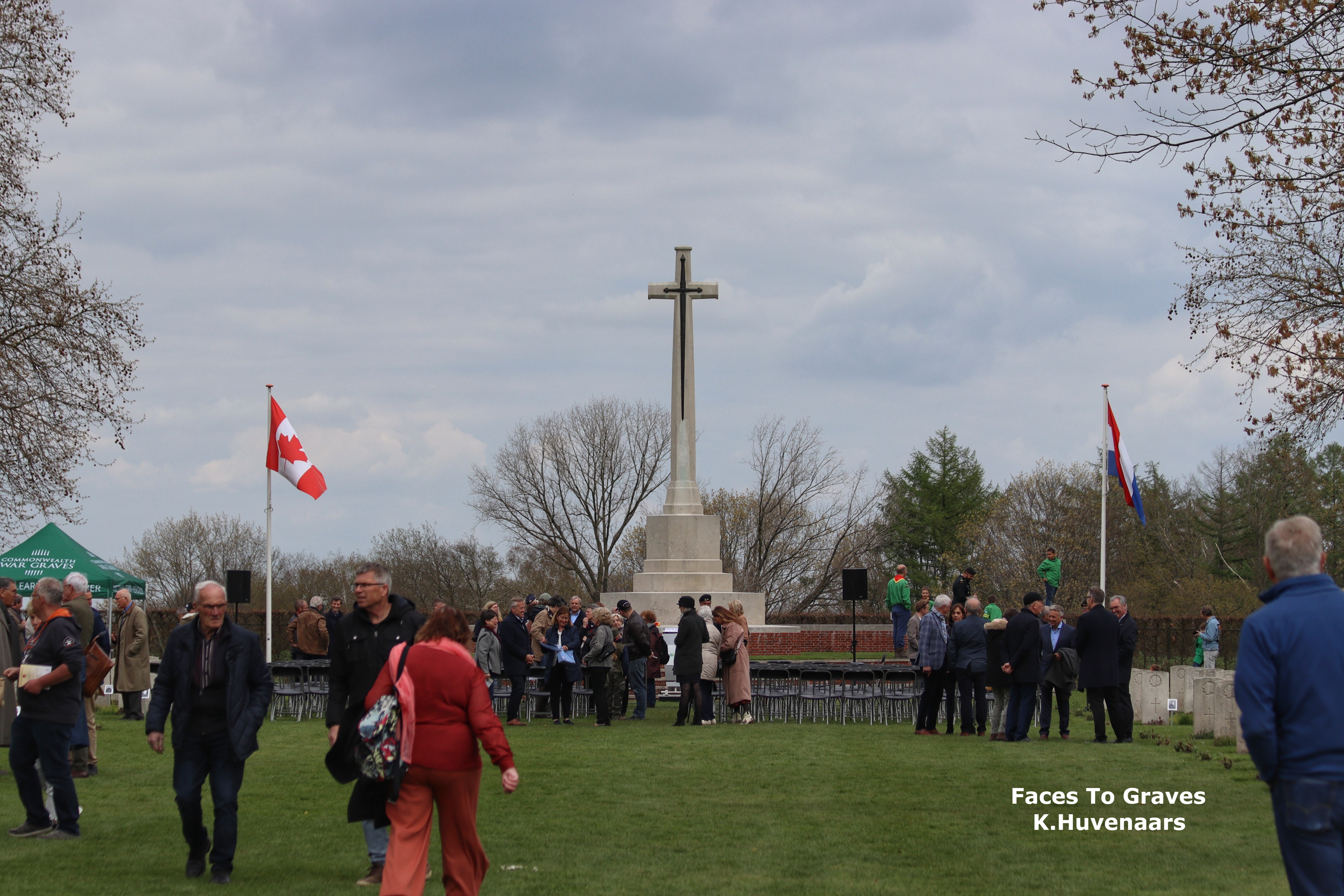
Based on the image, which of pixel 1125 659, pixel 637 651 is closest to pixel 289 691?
pixel 637 651

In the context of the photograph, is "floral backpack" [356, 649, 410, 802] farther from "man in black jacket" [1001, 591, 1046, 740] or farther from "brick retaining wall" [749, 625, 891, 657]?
"brick retaining wall" [749, 625, 891, 657]

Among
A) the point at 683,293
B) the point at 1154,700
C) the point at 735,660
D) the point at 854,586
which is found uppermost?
the point at 683,293

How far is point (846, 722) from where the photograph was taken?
19.2 metres

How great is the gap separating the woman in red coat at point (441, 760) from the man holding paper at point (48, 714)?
12.8ft

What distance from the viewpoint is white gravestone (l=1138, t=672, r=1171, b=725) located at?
1895 cm

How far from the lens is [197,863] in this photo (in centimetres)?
823

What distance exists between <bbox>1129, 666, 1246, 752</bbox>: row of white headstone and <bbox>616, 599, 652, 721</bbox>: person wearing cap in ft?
22.2

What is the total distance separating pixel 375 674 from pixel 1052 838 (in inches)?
198

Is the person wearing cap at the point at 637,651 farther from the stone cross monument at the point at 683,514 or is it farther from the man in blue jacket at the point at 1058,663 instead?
the stone cross monument at the point at 683,514

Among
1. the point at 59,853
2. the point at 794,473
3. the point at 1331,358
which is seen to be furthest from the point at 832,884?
the point at 794,473

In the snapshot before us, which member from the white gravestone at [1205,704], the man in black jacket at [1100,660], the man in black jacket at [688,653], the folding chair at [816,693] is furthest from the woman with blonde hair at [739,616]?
the white gravestone at [1205,704]

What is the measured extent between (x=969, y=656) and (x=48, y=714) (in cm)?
1105

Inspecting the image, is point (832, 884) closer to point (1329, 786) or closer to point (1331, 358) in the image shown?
point (1329, 786)

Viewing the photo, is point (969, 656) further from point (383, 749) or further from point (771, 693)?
point (383, 749)
